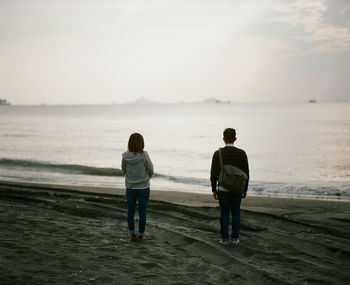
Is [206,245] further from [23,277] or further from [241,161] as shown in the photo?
[23,277]

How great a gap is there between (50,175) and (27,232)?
13681 millimetres

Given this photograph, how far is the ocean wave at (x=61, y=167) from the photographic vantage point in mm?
20370

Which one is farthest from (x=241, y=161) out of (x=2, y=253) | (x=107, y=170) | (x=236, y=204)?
(x=107, y=170)

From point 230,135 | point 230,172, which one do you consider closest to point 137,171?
point 230,172

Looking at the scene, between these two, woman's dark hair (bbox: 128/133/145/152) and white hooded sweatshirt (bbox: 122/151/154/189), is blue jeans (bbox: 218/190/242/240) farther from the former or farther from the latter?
woman's dark hair (bbox: 128/133/145/152)

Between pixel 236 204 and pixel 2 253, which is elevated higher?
pixel 236 204

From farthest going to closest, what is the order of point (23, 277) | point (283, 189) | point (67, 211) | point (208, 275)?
point (283, 189) < point (67, 211) < point (208, 275) < point (23, 277)

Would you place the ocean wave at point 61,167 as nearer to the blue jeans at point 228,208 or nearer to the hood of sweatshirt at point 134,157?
the hood of sweatshirt at point 134,157

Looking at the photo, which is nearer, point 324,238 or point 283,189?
point 324,238

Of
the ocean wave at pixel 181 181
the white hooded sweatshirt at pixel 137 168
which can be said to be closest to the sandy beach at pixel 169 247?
the white hooded sweatshirt at pixel 137 168

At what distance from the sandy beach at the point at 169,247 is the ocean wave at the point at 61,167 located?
37.0ft

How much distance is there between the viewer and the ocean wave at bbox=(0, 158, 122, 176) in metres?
20.4

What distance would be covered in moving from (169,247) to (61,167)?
18.1 m

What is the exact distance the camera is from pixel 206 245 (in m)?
5.93
